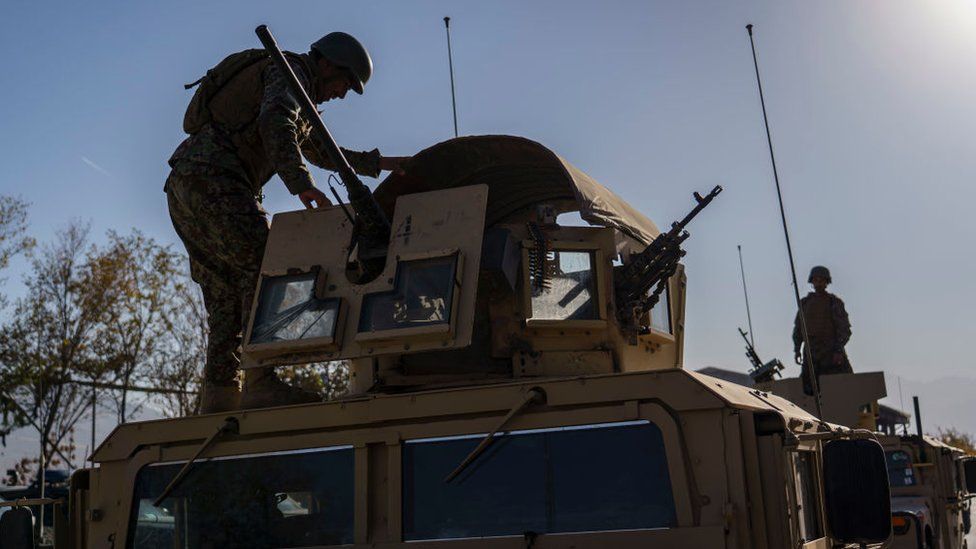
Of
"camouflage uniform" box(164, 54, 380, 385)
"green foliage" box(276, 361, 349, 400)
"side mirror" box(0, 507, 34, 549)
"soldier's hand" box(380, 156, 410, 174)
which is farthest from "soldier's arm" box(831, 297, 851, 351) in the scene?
"green foliage" box(276, 361, 349, 400)

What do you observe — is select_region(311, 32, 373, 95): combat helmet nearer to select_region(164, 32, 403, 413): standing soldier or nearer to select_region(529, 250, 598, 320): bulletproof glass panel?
select_region(164, 32, 403, 413): standing soldier

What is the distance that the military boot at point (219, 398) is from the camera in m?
5.05

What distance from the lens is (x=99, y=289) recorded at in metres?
20.4

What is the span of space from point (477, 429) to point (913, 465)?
595 cm

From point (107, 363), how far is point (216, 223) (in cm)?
1616

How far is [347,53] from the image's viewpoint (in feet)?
17.4

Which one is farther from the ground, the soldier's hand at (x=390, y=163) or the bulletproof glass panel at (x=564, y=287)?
the soldier's hand at (x=390, y=163)

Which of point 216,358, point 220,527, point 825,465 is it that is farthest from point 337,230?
point 825,465

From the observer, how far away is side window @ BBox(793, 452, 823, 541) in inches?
149

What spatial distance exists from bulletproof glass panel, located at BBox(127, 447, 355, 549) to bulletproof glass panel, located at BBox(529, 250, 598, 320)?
1.35 m

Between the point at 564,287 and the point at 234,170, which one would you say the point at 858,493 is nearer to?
the point at 564,287

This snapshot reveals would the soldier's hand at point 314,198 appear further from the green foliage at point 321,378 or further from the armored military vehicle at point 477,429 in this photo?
the green foliage at point 321,378

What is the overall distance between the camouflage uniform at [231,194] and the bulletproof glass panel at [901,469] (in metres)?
5.69

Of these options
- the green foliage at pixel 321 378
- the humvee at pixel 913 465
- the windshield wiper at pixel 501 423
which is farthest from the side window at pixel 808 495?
the green foliage at pixel 321 378
